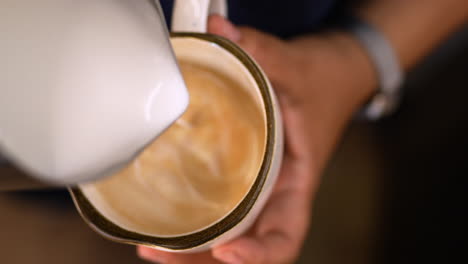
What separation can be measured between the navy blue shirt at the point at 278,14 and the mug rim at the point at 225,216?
15 centimetres

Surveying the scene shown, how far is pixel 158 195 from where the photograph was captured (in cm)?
36

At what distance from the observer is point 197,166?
37 cm

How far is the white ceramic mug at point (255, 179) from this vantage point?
0.29 meters

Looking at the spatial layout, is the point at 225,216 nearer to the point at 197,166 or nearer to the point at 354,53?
the point at 197,166

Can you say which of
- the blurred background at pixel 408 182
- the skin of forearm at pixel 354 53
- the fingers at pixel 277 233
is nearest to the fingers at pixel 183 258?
the fingers at pixel 277 233

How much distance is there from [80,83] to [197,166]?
20cm

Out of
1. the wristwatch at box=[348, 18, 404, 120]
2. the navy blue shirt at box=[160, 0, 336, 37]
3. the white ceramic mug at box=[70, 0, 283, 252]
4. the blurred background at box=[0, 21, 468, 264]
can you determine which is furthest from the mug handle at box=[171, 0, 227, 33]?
the blurred background at box=[0, 21, 468, 264]

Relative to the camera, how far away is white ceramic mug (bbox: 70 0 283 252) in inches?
11.6

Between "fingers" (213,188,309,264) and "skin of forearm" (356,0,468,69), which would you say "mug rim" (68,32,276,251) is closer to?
"fingers" (213,188,309,264)

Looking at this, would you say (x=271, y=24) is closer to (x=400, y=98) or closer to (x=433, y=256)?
(x=400, y=98)

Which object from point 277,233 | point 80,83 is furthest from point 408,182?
point 80,83

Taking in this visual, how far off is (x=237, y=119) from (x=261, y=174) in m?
0.08

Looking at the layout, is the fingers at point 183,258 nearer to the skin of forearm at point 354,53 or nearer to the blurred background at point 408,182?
the skin of forearm at point 354,53

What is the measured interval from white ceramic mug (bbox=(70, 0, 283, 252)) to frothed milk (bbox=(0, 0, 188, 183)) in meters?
0.10
